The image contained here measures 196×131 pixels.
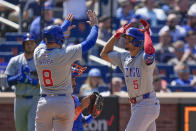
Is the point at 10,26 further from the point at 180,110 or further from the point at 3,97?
the point at 180,110

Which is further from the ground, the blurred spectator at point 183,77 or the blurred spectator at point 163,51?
the blurred spectator at point 163,51

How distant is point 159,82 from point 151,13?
3001 mm

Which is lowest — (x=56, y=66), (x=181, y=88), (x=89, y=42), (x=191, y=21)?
(x=181, y=88)

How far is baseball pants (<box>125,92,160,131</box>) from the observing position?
5938 mm

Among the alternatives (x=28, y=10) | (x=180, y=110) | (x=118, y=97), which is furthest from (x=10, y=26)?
(x=180, y=110)

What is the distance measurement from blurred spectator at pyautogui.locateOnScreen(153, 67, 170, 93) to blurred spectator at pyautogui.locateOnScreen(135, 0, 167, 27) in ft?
6.99

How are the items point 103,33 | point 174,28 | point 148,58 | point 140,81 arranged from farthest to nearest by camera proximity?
point 174,28
point 103,33
point 140,81
point 148,58

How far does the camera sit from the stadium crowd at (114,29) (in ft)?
28.9

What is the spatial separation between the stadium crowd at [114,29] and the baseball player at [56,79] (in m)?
2.79

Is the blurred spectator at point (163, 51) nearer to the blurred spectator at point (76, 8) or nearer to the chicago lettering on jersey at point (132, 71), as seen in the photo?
the blurred spectator at point (76, 8)

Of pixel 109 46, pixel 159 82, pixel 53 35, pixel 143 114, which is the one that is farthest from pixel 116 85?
pixel 53 35

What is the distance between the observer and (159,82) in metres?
9.24

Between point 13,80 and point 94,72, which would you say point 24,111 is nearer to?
point 13,80

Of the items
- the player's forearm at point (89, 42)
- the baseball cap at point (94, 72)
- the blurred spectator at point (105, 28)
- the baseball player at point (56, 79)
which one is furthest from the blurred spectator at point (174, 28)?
the baseball player at point (56, 79)
